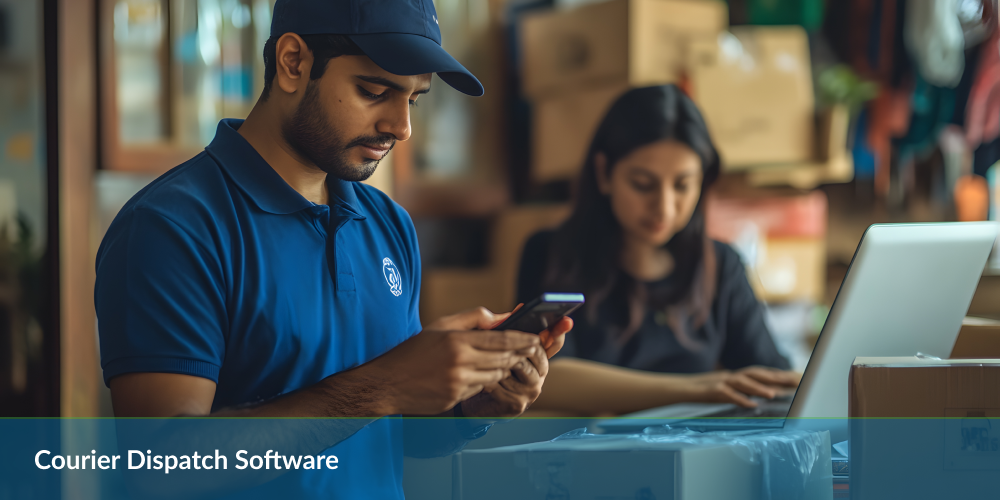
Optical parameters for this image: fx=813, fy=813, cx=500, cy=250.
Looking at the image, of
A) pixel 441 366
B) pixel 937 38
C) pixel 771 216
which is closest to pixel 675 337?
pixel 441 366

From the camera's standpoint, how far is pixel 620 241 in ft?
6.34

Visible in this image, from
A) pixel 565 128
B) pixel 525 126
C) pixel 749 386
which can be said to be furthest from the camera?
pixel 525 126

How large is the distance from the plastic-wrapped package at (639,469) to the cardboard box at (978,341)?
0.52 meters

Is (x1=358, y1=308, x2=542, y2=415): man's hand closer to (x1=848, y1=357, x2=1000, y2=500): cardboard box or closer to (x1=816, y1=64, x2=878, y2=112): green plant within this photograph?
(x1=848, y1=357, x2=1000, y2=500): cardboard box

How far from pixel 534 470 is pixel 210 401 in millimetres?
329

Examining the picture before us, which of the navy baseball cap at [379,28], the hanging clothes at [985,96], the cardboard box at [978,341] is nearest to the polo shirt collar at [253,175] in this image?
the navy baseball cap at [379,28]

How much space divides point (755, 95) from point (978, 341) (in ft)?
4.73

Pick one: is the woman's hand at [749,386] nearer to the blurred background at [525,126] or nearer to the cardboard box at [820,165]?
the blurred background at [525,126]

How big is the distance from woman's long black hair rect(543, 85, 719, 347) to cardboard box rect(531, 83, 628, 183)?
18.6 inches

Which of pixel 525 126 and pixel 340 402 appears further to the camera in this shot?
pixel 525 126

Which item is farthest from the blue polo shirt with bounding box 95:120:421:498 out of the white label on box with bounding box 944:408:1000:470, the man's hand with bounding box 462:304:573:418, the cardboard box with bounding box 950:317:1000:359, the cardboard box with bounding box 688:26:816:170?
the cardboard box with bounding box 688:26:816:170

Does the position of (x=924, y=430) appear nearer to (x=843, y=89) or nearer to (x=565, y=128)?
(x=565, y=128)

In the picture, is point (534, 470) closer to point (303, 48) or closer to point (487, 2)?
point (303, 48)

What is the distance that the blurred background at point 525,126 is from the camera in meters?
1.93
